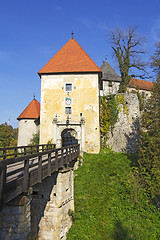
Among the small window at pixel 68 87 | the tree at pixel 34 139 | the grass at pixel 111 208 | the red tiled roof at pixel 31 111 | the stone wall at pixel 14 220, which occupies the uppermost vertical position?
the small window at pixel 68 87

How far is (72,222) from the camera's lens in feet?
30.3

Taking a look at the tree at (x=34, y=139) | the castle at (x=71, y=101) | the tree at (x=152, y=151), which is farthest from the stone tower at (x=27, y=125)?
the tree at (x=152, y=151)

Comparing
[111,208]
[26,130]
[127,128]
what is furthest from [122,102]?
[111,208]

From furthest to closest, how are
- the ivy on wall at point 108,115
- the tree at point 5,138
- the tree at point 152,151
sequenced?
the tree at point 5,138, the ivy on wall at point 108,115, the tree at point 152,151

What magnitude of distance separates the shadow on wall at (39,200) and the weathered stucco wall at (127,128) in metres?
10.6

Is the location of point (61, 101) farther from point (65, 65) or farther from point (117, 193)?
point (117, 193)

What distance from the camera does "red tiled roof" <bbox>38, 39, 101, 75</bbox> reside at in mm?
17625

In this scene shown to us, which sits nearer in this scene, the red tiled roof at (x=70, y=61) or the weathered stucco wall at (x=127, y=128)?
the red tiled roof at (x=70, y=61)

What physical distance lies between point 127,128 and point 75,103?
5.73 metres

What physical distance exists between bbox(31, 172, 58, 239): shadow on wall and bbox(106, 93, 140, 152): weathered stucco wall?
1060 centimetres

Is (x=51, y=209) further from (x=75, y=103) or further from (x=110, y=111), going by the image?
(x=110, y=111)

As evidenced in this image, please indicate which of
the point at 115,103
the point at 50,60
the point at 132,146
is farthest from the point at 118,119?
the point at 50,60

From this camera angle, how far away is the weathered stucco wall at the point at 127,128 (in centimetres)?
1777

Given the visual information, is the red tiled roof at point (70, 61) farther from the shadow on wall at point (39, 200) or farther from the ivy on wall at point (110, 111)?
the shadow on wall at point (39, 200)
